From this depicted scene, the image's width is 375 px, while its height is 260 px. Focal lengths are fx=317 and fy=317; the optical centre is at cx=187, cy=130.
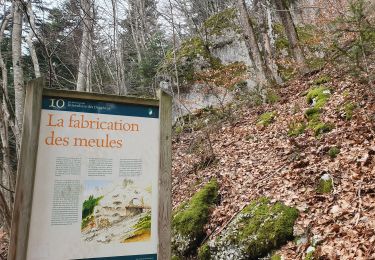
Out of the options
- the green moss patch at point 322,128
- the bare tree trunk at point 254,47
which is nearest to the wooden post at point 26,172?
the green moss patch at point 322,128

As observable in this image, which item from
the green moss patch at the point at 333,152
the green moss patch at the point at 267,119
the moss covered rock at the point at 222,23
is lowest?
the green moss patch at the point at 333,152

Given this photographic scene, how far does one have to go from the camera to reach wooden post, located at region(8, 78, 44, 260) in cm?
220

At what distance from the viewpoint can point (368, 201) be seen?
3.89 m

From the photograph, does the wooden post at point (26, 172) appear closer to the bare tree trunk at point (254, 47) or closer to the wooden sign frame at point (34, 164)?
the wooden sign frame at point (34, 164)

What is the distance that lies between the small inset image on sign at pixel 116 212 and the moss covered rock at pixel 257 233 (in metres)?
2.01

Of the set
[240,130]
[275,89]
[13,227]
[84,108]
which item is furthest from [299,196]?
[275,89]

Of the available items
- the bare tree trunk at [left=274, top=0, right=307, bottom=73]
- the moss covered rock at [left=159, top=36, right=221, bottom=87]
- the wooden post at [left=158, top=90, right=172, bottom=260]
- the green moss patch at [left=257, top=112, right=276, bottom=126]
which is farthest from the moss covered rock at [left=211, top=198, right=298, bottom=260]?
the moss covered rock at [left=159, top=36, right=221, bottom=87]

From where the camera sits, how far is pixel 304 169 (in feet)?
17.1

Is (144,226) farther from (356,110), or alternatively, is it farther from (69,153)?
(356,110)

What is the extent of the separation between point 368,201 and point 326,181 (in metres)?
0.73

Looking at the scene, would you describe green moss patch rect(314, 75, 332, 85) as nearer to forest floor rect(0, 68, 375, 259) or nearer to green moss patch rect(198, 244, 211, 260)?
forest floor rect(0, 68, 375, 259)

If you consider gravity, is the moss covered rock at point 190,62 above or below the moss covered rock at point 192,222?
above

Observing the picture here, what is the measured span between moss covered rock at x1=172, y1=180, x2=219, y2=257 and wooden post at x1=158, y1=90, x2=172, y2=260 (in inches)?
96.0

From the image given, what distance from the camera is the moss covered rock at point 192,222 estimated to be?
4.90 m
